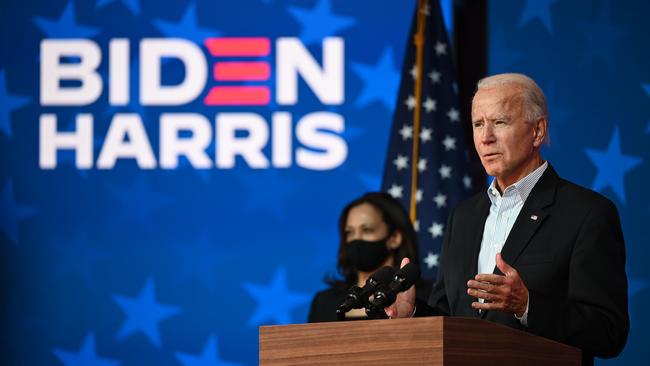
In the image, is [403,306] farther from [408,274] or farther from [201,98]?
[201,98]

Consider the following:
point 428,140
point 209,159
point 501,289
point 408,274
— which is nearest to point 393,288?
point 408,274

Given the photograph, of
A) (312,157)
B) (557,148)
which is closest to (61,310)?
(312,157)

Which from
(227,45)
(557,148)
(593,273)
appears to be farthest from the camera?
(227,45)

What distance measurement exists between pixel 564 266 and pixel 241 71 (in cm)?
374

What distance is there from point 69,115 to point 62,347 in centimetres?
133

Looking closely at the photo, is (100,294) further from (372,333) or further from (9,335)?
(372,333)

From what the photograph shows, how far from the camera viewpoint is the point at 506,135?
2809 mm

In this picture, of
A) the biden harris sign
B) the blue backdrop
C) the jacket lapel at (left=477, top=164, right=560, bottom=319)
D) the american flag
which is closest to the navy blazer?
the jacket lapel at (left=477, top=164, right=560, bottom=319)

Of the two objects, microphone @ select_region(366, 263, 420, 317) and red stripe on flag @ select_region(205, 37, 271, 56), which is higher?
red stripe on flag @ select_region(205, 37, 271, 56)

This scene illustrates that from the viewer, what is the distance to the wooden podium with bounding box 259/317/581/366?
2.09 metres

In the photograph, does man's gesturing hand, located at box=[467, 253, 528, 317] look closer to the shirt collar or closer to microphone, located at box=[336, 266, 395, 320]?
microphone, located at box=[336, 266, 395, 320]

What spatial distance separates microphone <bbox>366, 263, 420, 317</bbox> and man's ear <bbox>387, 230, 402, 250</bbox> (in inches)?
94.9

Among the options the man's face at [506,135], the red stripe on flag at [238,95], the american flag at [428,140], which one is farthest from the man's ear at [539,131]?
the red stripe on flag at [238,95]

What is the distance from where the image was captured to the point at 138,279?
6.05m
